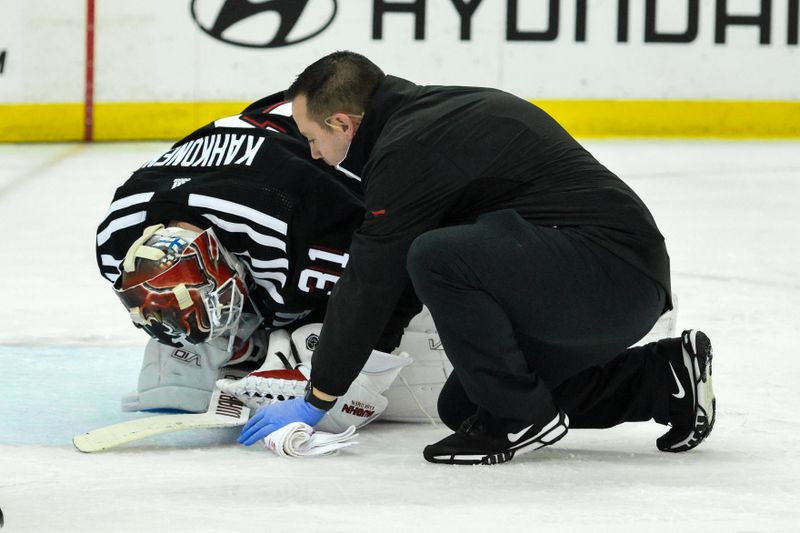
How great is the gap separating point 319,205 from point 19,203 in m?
3.21

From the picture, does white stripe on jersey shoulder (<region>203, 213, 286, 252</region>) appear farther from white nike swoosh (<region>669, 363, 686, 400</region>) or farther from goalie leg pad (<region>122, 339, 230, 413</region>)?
white nike swoosh (<region>669, 363, 686, 400</region>)

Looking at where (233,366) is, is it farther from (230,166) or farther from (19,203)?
(19,203)

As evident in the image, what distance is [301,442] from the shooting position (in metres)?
2.40

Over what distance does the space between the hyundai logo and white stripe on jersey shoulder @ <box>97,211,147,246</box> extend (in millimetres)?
4549

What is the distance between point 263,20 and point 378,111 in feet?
16.3

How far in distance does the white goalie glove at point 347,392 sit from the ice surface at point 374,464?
57mm

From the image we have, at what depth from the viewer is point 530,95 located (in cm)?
739

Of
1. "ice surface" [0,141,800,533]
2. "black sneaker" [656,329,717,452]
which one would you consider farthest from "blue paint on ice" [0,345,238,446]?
"black sneaker" [656,329,717,452]

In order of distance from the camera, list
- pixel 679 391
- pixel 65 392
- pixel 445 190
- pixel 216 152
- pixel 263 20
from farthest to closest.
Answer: pixel 263 20
pixel 65 392
pixel 216 152
pixel 679 391
pixel 445 190

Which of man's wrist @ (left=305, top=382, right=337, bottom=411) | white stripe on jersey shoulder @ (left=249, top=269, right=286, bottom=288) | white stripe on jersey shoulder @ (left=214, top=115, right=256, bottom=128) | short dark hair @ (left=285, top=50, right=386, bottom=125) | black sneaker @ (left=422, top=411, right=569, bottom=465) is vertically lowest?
black sneaker @ (left=422, top=411, right=569, bottom=465)

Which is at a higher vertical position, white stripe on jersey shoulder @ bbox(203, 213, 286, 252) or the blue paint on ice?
white stripe on jersey shoulder @ bbox(203, 213, 286, 252)

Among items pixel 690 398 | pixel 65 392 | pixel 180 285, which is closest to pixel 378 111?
pixel 180 285

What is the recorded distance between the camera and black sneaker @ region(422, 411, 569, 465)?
2.36 metres

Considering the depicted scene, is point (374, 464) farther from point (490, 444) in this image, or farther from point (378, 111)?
point (378, 111)
